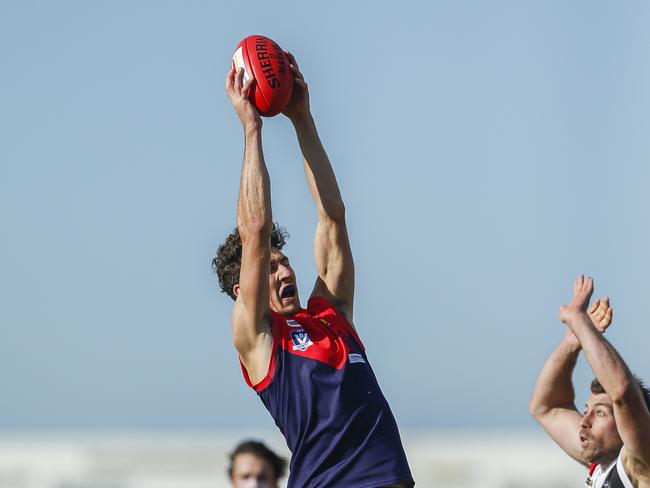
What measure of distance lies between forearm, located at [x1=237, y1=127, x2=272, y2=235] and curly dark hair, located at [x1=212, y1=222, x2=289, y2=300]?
659mm

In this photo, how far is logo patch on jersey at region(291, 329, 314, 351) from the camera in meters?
8.26

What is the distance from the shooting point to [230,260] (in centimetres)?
894

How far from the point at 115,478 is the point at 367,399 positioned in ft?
36.1

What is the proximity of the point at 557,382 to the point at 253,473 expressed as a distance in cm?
308

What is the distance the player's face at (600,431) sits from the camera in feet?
31.1

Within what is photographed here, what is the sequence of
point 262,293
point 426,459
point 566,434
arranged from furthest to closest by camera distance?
point 426,459 → point 566,434 → point 262,293

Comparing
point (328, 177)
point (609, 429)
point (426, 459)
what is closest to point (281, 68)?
point (328, 177)

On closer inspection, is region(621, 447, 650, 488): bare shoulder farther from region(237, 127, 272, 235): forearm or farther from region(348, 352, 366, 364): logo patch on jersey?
region(237, 127, 272, 235): forearm

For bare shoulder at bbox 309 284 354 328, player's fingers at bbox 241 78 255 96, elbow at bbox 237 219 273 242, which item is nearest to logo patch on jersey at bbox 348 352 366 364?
bare shoulder at bbox 309 284 354 328

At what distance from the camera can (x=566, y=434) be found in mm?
10398

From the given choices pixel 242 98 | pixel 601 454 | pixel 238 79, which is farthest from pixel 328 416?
pixel 601 454

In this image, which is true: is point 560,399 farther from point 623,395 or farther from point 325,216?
point 325,216

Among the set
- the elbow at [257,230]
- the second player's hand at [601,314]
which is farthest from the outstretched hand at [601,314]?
the elbow at [257,230]

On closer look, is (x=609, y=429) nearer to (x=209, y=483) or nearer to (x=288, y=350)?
(x=288, y=350)
